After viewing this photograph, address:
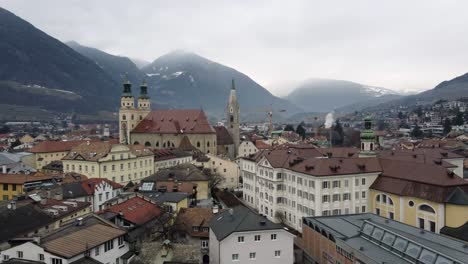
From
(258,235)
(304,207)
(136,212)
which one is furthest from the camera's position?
(304,207)

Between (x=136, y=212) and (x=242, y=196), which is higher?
(x=136, y=212)

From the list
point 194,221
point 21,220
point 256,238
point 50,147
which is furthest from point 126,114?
point 256,238

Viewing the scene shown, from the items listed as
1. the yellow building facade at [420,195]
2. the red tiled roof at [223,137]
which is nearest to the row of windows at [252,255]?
the yellow building facade at [420,195]

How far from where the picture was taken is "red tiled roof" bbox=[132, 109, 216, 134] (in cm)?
10719

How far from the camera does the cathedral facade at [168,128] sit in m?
106

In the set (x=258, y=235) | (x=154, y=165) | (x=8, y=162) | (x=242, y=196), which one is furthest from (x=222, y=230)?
(x=8, y=162)

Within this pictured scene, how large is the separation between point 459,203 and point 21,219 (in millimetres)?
42019

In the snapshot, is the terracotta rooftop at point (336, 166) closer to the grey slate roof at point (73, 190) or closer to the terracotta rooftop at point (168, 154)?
the grey slate roof at point (73, 190)

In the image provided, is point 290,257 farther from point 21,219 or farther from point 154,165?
point 154,165

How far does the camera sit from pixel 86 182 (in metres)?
53.2

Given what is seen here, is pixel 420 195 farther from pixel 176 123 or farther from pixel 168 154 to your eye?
pixel 176 123

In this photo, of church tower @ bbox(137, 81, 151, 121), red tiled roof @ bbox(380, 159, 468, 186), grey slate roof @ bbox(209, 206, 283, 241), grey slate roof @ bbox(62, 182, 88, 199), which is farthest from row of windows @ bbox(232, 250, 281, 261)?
church tower @ bbox(137, 81, 151, 121)

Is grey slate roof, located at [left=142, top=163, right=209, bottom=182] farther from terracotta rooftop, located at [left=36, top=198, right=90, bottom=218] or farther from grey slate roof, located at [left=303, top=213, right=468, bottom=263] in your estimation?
grey slate roof, located at [left=303, top=213, right=468, bottom=263]

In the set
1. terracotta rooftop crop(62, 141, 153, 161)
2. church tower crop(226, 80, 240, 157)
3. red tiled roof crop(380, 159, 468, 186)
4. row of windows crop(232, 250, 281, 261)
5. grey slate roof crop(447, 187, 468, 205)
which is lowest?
row of windows crop(232, 250, 281, 261)
